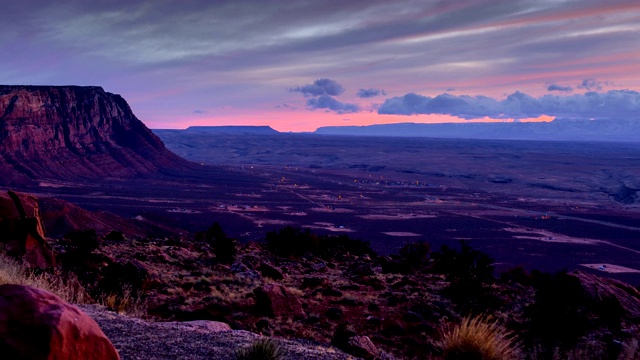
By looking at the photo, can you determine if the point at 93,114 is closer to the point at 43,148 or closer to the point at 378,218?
the point at 43,148

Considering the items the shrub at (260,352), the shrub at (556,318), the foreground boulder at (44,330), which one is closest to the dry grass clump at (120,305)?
the shrub at (260,352)

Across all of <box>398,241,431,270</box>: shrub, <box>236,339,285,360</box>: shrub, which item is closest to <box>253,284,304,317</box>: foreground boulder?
<box>236,339,285,360</box>: shrub

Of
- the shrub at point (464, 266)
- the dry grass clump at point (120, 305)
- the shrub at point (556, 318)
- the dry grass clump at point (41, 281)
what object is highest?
the dry grass clump at point (41, 281)

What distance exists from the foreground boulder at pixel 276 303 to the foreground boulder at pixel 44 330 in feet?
25.5

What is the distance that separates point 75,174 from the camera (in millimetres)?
103938

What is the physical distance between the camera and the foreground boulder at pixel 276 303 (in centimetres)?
1259

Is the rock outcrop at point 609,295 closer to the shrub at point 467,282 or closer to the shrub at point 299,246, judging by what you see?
the shrub at point 467,282

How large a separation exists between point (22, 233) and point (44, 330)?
11.0m

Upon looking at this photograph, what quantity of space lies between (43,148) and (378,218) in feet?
221

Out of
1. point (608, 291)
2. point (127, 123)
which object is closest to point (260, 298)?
point (608, 291)

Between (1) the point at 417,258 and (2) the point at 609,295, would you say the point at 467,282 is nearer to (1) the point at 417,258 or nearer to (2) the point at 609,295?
(2) the point at 609,295

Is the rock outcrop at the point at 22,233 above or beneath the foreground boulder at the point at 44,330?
beneath

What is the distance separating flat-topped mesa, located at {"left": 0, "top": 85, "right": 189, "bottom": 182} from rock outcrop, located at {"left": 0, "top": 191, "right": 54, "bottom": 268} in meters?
84.7

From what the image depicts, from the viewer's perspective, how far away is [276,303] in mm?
12742
